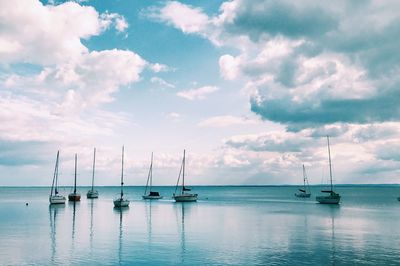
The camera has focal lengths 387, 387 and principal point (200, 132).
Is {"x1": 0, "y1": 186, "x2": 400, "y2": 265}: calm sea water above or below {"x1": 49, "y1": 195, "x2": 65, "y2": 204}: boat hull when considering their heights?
below

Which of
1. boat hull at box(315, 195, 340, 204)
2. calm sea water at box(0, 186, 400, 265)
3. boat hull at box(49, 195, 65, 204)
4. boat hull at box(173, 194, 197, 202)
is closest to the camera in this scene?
calm sea water at box(0, 186, 400, 265)

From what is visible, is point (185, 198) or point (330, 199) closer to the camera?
point (330, 199)

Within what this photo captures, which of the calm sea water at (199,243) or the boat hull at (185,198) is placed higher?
the boat hull at (185,198)

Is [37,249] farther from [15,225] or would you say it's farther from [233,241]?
[15,225]

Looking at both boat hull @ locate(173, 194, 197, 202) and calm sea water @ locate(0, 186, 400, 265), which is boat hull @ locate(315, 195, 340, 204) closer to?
boat hull @ locate(173, 194, 197, 202)

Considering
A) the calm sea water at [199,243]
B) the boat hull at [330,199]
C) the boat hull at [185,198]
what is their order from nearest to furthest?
1. the calm sea water at [199,243]
2. the boat hull at [330,199]
3. the boat hull at [185,198]

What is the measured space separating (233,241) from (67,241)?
22.2 m

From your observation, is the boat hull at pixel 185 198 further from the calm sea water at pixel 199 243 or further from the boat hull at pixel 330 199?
the calm sea water at pixel 199 243

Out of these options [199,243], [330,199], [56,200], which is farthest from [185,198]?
[199,243]

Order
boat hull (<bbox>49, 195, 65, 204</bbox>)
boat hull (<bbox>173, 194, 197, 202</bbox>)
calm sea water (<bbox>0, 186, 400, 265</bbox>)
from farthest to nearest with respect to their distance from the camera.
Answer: boat hull (<bbox>173, 194, 197, 202</bbox>), boat hull (<bbox>49, 195, 65, 204</bbox>), calm sea water (<bbox>0, 186, 400, 265</bbox>)

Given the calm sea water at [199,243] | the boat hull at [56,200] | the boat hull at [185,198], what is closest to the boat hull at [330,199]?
the boat hull at [185,198]

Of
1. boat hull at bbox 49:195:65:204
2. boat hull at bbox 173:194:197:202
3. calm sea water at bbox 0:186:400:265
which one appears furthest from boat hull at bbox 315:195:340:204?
boat hull at bbox 49:195:65:204

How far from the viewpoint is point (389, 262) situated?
3859 cm

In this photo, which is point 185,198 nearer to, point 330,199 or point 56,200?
point 56,200
